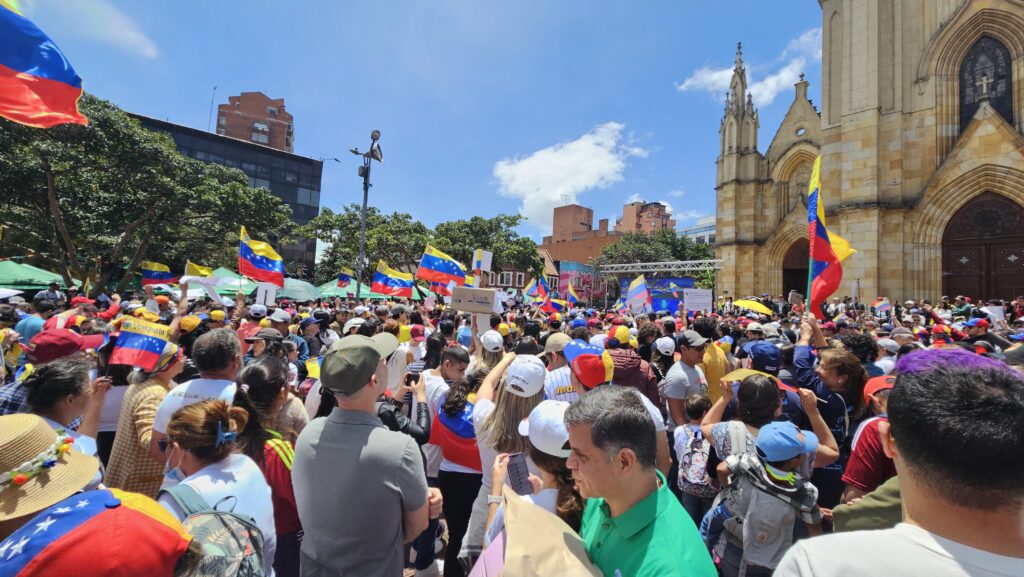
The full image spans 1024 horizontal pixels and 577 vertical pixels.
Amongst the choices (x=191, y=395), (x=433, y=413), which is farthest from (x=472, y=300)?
(x=191, y=395)

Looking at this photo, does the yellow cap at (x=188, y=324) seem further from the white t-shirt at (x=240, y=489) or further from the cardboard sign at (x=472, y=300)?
the white t-shirt at (x=240, y=489)

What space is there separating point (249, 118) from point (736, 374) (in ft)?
260

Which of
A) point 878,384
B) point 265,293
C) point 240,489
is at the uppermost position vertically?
point 265,293

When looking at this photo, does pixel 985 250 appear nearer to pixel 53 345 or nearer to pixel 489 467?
pixel 489 467

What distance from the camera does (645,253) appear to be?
42844mm

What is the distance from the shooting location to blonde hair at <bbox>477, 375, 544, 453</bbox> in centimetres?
278

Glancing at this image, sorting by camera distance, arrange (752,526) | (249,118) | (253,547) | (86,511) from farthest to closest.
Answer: (249,118)
(752,526)
(253,547)
(86,511)

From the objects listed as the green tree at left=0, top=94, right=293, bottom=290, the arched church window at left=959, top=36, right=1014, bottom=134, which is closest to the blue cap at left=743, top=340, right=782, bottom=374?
the arched church window at left=959, top=36, right=1014, bottom=134

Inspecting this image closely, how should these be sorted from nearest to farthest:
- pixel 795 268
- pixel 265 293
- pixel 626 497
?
pixel 626 497
pixel 265 293
pixel 795 268

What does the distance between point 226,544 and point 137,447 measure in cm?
204

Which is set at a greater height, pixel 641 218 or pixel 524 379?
pixel 641 218

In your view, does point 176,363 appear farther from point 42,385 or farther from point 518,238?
point 518,238

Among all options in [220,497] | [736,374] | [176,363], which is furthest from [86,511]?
[736,374]

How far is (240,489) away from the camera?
2.02 m
